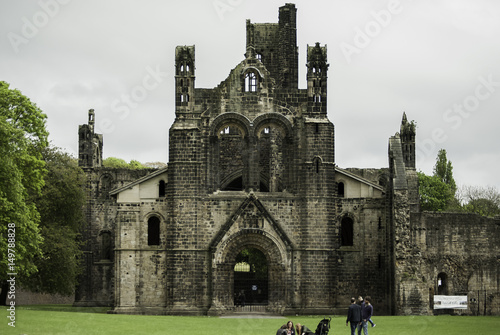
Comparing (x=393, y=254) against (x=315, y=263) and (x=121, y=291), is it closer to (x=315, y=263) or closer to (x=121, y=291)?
(x=315, y=263)

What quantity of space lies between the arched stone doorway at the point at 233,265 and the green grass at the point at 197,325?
3569mm

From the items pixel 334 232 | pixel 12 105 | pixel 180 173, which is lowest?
pixel 334 232

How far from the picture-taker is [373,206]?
5169 cm

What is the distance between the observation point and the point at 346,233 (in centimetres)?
5341

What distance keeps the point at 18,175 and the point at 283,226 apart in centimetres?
1552

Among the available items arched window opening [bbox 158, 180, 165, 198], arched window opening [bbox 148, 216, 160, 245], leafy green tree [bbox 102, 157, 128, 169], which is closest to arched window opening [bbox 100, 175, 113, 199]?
arched window opening [bbox 148, 216, 160, 245]

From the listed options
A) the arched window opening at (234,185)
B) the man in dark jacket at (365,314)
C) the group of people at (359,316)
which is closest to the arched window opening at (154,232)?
the arched window opening at (234,185)

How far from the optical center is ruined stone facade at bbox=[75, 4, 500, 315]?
48.9 m

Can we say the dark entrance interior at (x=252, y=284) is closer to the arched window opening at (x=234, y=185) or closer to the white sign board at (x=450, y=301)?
the arched window opening at (x=234, y=185)

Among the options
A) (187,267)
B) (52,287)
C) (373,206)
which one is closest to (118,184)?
(52,287)

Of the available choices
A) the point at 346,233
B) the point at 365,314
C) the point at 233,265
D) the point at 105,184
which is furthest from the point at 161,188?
the point at 365,314

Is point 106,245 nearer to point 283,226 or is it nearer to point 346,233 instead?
point 283,226

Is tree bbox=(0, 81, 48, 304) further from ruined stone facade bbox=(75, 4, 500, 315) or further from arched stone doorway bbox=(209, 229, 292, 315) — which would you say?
arched stone doorway bbox=(209, 229, 292, 315)

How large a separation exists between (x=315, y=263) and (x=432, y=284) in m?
7.76
